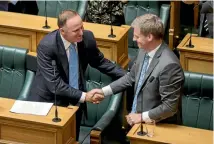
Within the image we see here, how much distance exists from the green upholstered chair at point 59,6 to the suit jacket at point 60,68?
1.17m

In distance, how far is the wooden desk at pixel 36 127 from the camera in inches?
114

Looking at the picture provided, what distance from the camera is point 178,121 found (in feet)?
9.57

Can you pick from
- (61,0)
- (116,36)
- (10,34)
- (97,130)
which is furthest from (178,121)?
(61,0)

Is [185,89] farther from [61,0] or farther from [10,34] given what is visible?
[61,0]

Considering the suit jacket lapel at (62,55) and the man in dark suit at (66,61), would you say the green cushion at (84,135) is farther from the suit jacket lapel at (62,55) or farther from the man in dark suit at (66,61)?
the suit jacket lapel at (62,55)

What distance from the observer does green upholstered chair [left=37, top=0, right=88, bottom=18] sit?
449 cm

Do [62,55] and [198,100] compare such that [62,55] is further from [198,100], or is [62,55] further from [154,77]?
[198,100]

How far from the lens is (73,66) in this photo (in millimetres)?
3256

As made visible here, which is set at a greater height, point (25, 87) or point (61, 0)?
point (61, 0)

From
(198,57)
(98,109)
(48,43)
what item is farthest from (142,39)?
(198,57)

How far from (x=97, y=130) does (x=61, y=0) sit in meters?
1.58

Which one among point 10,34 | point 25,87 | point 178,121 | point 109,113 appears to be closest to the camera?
point 178,121

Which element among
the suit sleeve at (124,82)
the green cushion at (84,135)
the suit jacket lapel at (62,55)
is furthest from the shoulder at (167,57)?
the green cushion at (84,135)

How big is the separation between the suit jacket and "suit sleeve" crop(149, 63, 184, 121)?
58cm
